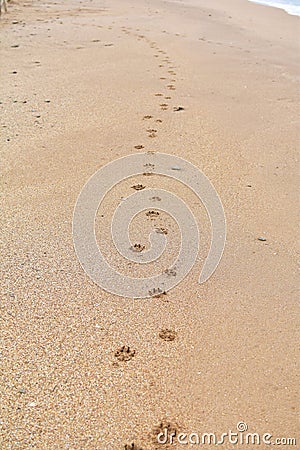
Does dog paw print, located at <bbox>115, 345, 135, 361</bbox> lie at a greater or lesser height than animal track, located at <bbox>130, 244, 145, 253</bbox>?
lesser

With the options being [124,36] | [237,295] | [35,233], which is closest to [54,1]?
[124,36]

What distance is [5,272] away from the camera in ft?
7.95

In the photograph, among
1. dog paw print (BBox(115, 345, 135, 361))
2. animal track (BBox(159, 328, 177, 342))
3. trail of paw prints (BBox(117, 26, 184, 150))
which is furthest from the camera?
trail of paw prints (BBox(117, 26, 184, 150))

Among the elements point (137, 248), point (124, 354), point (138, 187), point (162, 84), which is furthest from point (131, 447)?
point (162, 84)

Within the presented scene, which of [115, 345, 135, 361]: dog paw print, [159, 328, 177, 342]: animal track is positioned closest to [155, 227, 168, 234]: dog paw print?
[159, 328, 177, 342]: animal track

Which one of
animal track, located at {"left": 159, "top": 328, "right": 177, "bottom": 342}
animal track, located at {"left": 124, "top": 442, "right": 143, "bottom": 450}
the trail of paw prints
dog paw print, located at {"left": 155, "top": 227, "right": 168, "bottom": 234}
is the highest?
the trail of paw prints

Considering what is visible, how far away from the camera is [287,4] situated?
1223 centimetres

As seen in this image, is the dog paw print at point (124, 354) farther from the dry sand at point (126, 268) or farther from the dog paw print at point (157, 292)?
the dog paw print at point (157, 292)

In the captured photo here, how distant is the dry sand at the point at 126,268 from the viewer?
69.4 inches

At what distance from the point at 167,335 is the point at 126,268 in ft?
1.76

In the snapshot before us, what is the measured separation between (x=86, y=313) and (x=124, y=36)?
613 cm

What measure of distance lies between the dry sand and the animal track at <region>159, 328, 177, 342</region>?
3 centimetres

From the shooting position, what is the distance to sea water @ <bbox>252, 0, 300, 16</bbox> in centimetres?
1110

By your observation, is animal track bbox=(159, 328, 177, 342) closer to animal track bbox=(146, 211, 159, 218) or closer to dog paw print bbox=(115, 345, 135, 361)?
dog paw print bbox=(115, 345, 135, 361)
